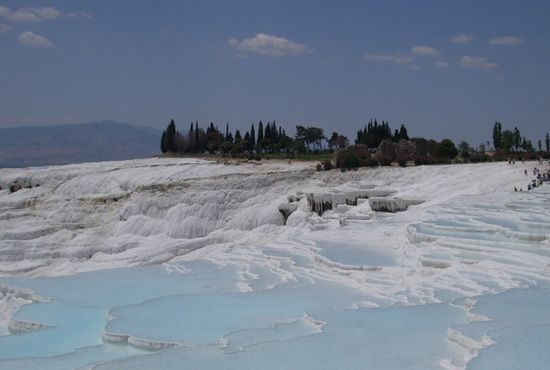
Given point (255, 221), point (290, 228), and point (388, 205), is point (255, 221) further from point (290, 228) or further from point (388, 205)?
point (388, 205)

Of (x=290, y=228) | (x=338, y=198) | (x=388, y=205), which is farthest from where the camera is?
(x=338, y=198)

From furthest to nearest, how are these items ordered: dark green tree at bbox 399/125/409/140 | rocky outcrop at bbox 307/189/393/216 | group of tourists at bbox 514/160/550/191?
dark green tree at bbox 399/125/409/140
rocky outcrop at bbox 307/189/393/216
group of tourists at bbox 514/160/550/191

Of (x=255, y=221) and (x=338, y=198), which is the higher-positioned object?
(x=338, y=198)

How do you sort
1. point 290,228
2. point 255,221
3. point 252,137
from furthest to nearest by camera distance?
point 252,137 < point 255,221 < point 290,228

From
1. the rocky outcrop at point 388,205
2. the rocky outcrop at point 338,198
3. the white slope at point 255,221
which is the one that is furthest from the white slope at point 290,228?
the rocky outcrop at point 388,205

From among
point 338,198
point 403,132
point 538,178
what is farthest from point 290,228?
point 403,132

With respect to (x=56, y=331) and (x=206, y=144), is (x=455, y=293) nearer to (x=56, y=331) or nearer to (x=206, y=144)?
(x=56, y=331)

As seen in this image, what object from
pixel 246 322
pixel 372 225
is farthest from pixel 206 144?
pixel 246 322

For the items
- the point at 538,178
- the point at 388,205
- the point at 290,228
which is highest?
the point at 538,178

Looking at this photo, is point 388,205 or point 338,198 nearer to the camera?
point 388,205

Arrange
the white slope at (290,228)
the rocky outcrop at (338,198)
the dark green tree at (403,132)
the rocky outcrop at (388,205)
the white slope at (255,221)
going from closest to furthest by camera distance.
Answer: the white slope at (290,228) → the white slope at (255,221) → the rocky outcrop at (388,205) → the rocky outcrop at (338,198) → the dark green tree at (403,132)

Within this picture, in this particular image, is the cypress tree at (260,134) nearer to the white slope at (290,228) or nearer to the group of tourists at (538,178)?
the white slope at (290,228)

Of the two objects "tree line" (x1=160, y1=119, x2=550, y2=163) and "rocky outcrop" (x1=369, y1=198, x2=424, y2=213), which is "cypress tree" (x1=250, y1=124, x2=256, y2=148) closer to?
"tree line" (x1=160, y1=119, x2=550, y2=163)

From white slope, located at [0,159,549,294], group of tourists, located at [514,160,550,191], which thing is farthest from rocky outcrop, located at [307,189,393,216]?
group of tourists, located at [514,160,550,191]
